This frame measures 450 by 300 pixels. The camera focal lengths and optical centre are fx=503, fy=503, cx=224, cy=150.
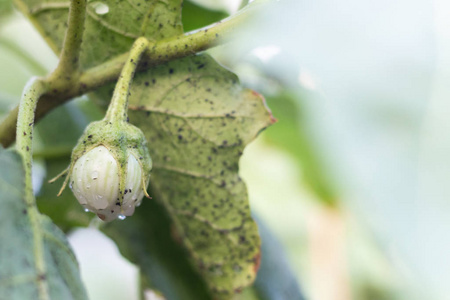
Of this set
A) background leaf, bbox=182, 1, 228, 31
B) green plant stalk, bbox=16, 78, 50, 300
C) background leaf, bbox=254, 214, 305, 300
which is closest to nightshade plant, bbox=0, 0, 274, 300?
green plant stalk, bbox=16, 78, 50, 300

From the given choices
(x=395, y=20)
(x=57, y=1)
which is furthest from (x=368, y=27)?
(x=57, y=1)

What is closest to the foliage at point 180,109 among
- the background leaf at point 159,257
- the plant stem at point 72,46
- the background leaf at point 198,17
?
the plant stem at point 72,46

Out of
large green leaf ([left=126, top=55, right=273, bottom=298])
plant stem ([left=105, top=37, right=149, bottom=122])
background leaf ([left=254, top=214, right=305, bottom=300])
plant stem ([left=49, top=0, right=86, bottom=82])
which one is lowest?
background leaf ([left=254, top=214, right=305, bottom=300])

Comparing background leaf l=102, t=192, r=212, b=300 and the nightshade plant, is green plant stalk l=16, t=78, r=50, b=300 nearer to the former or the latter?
the nightshade plant

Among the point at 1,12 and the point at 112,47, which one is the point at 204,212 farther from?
the point at 1,12

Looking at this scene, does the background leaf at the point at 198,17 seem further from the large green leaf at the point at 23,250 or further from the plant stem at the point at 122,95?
the large green leaf at the point at 23,250

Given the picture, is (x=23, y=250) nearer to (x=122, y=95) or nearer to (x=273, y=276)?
(x=122, y=95)

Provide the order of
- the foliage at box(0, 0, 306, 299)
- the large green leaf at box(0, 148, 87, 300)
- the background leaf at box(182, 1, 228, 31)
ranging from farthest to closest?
1. the background leaf at box(182, 1, 228, 31)
2. the foliage at box(0, 0, 306, 299)
3. the large green leaf at box(0, 148, 87, 300)

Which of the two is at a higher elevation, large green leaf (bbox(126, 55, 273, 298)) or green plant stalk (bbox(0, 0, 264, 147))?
green plant stalk (bbox(0, 0, 264, 147))

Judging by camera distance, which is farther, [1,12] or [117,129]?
[1,12]
